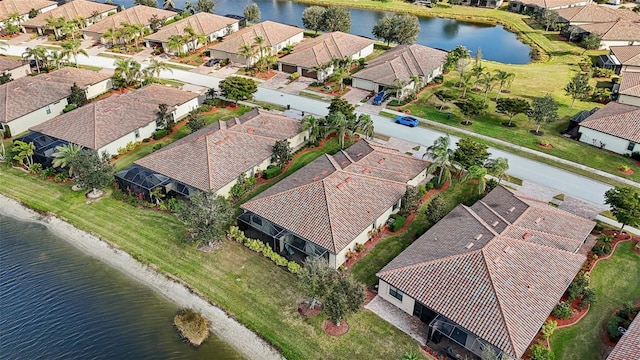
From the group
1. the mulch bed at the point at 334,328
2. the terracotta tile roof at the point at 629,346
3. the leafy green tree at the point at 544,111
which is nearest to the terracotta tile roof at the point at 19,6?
the mulch bed at the point at 334,328

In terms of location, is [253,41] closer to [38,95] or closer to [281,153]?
[38,95]

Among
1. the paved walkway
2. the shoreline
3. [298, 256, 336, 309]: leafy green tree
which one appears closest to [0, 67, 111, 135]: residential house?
the shoreline

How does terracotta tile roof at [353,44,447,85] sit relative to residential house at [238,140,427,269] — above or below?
above

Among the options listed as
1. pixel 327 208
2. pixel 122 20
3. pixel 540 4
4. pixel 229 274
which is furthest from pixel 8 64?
pixel 540 4

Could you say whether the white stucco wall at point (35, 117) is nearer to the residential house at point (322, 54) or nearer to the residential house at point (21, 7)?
the residential house at point (322, 54)

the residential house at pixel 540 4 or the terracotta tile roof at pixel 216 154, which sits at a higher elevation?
the residential house at pixel 540 4

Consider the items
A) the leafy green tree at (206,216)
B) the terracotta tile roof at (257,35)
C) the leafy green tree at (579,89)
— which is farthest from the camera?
the terracotta tile roof at (257,35)

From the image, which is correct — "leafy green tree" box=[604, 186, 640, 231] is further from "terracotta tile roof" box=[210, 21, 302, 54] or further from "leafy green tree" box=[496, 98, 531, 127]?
"terracotta tile roof" box=[210, 21, 302, 54]
